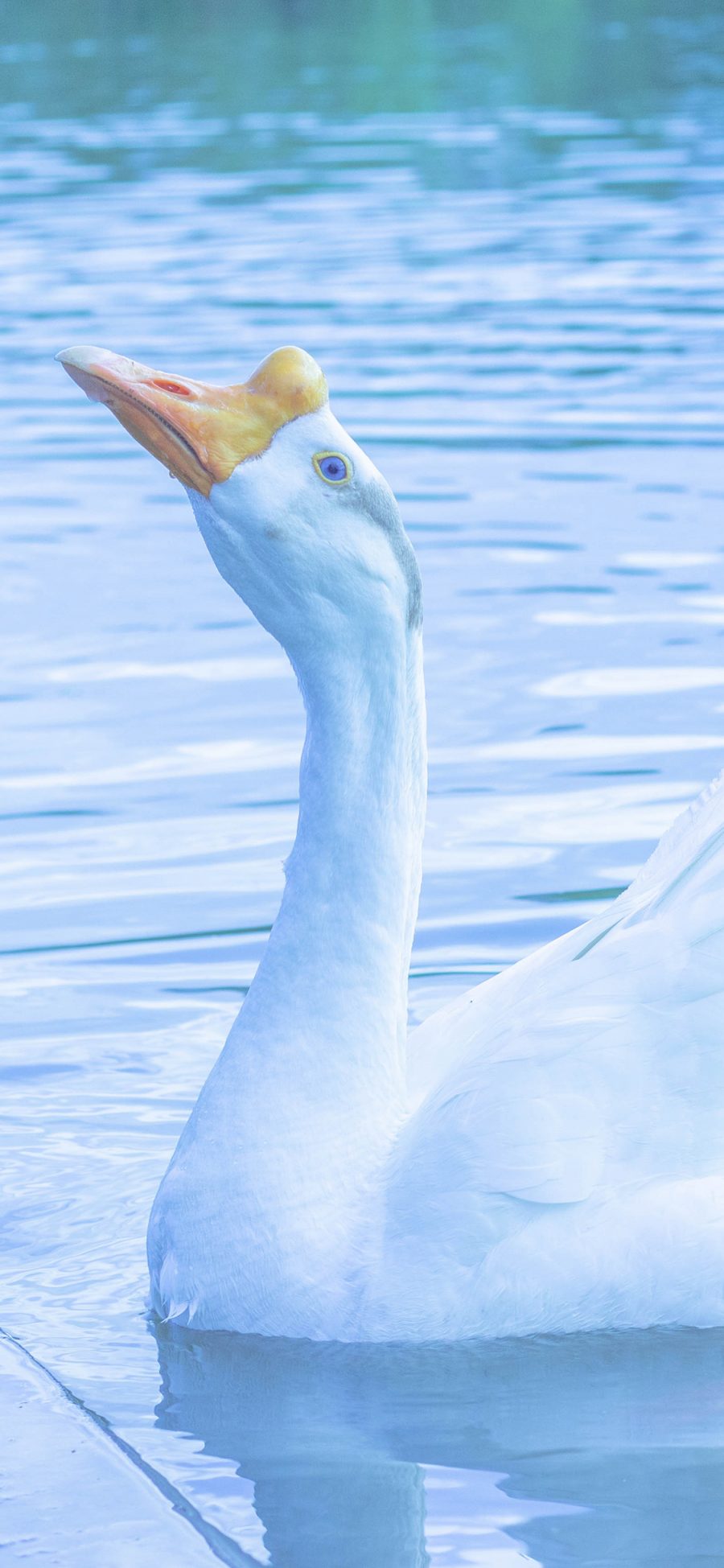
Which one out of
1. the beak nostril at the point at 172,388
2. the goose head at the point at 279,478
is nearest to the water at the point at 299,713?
the goose head at the point at 279,478

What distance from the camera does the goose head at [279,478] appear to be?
4.41m

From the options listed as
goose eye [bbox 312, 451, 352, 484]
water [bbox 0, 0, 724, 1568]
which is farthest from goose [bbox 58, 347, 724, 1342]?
water [bbox 0, 0, 724, 1568]

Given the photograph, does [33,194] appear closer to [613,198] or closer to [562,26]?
[613,198]

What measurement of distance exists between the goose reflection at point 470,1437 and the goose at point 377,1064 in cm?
10

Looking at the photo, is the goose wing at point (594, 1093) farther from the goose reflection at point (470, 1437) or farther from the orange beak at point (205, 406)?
the orange beak at point (205, 406)

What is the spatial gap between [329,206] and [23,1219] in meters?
18.0

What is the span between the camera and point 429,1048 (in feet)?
17.1

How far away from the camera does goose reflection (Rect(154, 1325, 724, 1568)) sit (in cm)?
405

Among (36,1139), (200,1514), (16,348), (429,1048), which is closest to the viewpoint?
(200,1514)

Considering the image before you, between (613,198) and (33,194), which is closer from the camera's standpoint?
(613,198)

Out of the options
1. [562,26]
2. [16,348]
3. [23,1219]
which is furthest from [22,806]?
[562,26]

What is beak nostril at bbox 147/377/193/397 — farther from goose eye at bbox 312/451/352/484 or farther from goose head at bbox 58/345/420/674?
goose eye at bbox 312/451/352/484

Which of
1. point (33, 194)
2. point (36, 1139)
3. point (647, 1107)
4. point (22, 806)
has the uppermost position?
point (647, 1107)

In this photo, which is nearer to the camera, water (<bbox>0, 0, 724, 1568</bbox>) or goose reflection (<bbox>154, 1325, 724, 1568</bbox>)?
goose reflection (<bbox>154, 1325, 724, 1568</bbox>)
